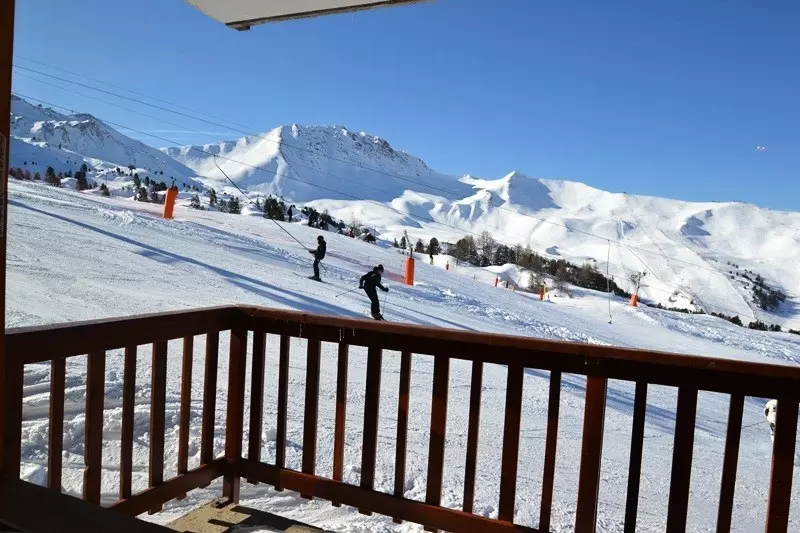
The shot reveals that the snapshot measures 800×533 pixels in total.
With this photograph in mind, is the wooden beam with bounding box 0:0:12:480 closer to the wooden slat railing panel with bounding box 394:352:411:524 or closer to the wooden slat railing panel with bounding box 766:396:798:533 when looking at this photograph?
the wooden slat railing panel with bounding box 394:352:411:524

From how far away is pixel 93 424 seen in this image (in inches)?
88.7

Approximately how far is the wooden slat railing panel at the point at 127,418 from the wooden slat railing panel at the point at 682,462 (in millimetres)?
2139

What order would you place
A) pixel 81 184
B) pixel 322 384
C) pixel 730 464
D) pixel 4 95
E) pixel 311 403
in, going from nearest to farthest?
1. pixel 4 95
2. pixel 730 464
3. pixel 311 403
4. pixel 322 384
5. pixel 81 184

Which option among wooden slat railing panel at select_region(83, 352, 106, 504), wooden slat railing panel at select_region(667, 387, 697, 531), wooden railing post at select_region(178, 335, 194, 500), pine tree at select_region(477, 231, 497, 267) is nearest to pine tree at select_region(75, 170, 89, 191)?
pine tree at select_region(477, 231, 497, 267)

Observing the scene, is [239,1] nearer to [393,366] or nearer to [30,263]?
[393,366]

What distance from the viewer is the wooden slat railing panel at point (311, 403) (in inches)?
109

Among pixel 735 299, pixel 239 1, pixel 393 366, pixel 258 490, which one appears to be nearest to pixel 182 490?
pixel 258 490

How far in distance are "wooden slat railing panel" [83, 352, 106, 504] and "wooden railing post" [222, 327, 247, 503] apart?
801mm

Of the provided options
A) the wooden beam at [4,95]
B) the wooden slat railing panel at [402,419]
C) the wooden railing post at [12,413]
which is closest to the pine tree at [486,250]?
the wooden slat railing panel at [402,419]

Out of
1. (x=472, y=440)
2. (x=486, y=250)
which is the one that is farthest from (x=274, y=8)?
(x=486, y=250)

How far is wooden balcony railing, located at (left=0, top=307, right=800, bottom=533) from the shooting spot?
6.68 feet

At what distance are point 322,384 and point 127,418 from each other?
3902 mm

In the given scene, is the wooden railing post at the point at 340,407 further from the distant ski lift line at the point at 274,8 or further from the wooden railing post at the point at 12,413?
the distant ski lift line at the point at 274,8

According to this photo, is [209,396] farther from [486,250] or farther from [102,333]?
[486,250]
